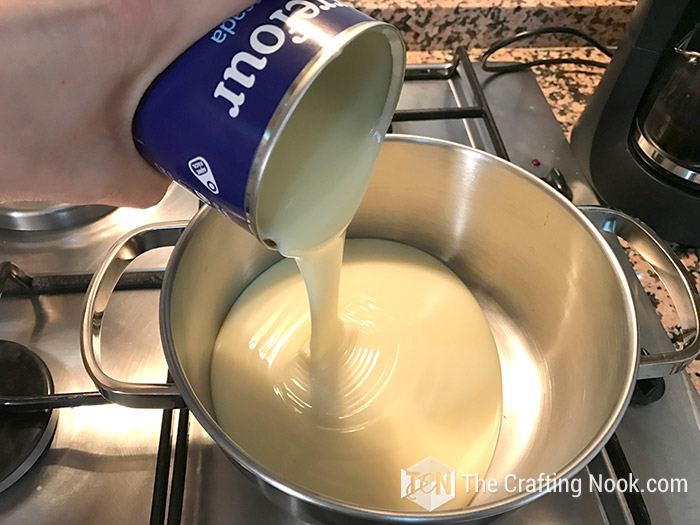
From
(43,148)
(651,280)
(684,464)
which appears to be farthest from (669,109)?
(43,148)

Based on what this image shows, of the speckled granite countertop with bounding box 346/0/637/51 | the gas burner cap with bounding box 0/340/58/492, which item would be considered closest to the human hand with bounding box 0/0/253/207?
the gas burner cap with bounding box 0/340/58/492

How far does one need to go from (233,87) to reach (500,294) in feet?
1.93

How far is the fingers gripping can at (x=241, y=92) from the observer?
371 millimetres

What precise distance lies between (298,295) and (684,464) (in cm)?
50

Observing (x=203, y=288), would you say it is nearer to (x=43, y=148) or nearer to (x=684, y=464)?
(x=43, y=148)

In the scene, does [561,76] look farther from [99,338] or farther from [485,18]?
[99,338]

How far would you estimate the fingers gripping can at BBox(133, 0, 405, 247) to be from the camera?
1.22 feet

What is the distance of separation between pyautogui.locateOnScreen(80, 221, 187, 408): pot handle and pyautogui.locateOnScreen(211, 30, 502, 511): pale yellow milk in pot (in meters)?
0.13

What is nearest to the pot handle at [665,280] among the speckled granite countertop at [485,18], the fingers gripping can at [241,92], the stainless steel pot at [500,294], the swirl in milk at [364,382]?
the stainless steel pot at [500,294]

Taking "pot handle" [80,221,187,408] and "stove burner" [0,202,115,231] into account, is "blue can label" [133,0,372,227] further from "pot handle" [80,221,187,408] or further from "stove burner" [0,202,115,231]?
"stove burner" [0,202,115,231]

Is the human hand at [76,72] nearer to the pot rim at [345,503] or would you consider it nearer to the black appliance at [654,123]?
the pot rim at [345,503]

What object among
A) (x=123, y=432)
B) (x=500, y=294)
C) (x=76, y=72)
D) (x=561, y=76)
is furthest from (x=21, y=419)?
(x=561, y=76)

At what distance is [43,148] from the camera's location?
0.41 m

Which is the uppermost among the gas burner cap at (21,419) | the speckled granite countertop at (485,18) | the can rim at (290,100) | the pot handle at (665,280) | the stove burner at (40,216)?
the can rim at (290,100)
